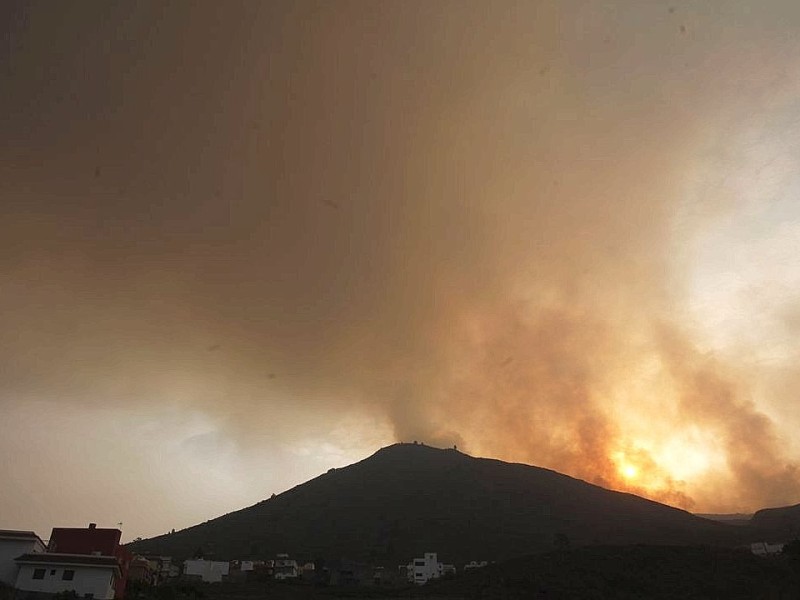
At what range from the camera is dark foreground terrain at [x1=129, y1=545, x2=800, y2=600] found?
66.6 metres

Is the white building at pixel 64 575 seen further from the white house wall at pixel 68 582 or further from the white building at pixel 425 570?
the white building at pixel 425 570

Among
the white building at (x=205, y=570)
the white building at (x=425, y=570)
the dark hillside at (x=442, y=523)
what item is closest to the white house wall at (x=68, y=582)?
the white building at (x=205, y=570)

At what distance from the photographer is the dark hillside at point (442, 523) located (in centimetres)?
14275

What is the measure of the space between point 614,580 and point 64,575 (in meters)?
60.6

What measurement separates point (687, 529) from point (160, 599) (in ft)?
448

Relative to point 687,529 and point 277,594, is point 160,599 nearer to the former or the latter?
point 277,594

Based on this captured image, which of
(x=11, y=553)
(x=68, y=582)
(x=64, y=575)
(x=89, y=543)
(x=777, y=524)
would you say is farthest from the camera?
(x=777, y=524)

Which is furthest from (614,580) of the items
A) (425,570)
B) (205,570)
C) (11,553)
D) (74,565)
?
(205,570)

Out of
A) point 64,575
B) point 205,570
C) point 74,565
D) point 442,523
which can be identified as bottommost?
point 64,575

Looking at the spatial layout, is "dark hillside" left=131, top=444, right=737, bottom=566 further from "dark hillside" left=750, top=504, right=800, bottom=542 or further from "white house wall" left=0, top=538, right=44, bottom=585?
"white house wall" left=0, top=538, right=44, bottom=585

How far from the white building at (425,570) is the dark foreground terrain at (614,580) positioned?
76.3 ft

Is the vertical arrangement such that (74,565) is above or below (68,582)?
above

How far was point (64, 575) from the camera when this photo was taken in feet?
197

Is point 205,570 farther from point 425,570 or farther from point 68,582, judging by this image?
point 68,582
